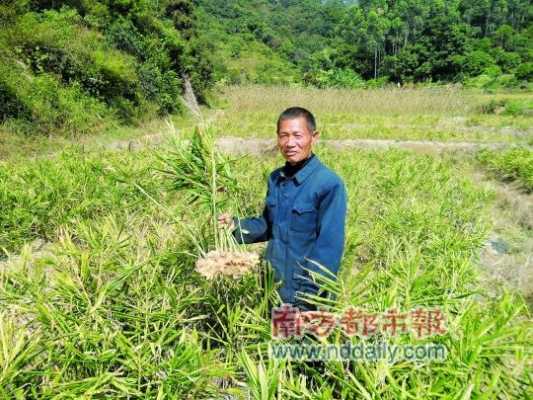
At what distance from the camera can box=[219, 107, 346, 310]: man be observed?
5.43 feet

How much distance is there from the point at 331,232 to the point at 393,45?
4630cm

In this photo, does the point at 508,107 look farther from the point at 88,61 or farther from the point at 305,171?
the point at 305,171

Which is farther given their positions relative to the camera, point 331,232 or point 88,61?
point 88,61

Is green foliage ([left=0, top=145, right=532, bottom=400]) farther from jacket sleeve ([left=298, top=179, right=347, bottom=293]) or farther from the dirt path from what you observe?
the dirt path

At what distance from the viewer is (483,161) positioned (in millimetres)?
7129

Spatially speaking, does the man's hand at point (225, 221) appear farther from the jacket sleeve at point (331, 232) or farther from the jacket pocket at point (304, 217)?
the jacket sleeve at point (331, 232)

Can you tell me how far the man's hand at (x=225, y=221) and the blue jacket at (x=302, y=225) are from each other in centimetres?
5

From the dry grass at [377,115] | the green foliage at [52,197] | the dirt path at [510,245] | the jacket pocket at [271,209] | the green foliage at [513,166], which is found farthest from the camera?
the dry grass at [377,115]

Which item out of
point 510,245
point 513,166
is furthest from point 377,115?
point 510,245

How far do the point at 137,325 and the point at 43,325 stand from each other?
1.21 ft

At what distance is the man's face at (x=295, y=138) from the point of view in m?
1.68

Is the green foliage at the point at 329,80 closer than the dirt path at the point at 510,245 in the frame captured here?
No

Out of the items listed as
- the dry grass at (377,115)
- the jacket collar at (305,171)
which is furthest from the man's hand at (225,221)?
the dry grass at (377,115)

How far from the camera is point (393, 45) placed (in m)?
42.3
